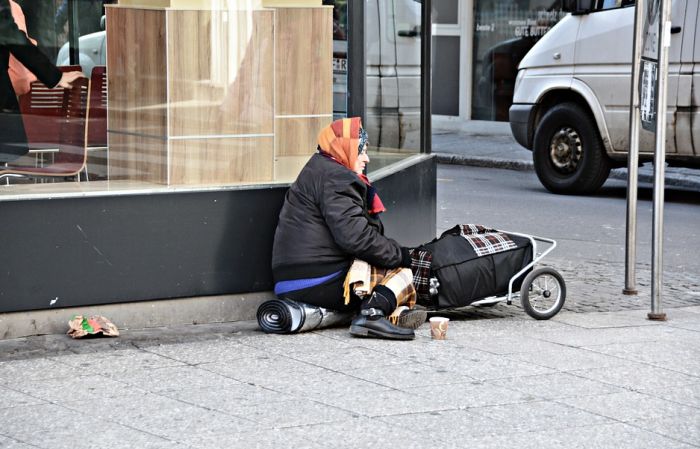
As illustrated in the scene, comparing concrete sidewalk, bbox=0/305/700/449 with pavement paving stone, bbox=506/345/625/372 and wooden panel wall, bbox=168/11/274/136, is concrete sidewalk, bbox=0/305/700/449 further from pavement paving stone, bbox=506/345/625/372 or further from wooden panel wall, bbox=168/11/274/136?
wooden panel wall, bbox=168/11/274/136

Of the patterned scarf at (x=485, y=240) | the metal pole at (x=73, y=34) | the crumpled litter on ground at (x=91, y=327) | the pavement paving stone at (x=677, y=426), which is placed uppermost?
the metal pole at (x=73, y=34)

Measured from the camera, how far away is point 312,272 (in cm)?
649

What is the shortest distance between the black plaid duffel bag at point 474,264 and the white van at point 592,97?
5.58 meters

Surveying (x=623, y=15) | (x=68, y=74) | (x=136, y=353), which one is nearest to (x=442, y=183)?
(x=623, y=15)

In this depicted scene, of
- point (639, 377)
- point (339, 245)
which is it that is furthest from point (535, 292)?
point (639, 377)

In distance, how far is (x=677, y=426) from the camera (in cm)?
496

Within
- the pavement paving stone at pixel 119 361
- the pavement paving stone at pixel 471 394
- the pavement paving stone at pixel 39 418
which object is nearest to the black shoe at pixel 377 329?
the pavement paving stone at pixel 471 394

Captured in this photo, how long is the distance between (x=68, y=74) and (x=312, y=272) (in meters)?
2.05

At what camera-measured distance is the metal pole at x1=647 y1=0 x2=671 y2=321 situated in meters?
6.89

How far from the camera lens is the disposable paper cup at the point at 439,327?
20.9 ft

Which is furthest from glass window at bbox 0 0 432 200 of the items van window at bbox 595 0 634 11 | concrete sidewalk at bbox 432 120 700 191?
concrete sidewalk at bbox 432 120 700 191

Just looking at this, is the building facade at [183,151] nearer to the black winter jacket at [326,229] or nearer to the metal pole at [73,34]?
the black winter jacket at [326,229]

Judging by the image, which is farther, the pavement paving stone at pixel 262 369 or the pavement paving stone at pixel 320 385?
the pavement paving stone at pixel 262 369

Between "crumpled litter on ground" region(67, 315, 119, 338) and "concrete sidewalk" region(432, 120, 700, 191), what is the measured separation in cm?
909
